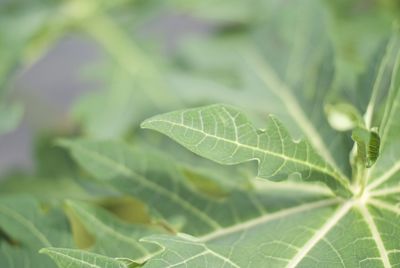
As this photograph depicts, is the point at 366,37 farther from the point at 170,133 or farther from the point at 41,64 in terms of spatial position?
the point at 41,64

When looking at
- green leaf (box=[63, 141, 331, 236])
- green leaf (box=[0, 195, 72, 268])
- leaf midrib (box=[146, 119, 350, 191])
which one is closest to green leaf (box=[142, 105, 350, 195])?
leaf midrib (box=[146, 119, 350, 191])

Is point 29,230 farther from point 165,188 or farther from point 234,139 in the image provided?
point 234,139

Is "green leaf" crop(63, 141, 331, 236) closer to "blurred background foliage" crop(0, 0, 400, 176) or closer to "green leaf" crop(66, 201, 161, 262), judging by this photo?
"green leaf" crop(66, 201, 161, 262)

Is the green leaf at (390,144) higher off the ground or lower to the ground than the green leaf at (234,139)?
higher

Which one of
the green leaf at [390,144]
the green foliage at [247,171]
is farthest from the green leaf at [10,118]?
the green leaf at [390,144]

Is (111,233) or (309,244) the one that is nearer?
(309,244)

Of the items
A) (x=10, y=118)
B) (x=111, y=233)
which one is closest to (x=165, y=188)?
(x=111, y=233)

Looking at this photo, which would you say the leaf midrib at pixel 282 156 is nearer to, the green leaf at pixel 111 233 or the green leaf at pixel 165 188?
the green leaf at pixel 165 188
